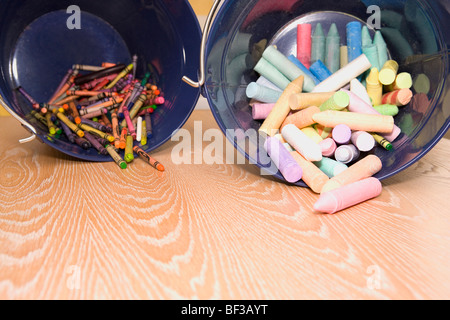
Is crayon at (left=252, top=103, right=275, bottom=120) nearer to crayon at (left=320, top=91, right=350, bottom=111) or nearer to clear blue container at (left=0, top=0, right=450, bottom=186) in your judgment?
clear blue container at (left=0, top=0, right=450, bottom=186)

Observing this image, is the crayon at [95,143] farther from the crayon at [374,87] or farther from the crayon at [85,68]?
the crayon at [374,87]

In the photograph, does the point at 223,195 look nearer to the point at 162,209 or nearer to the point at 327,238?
the point at 162,209

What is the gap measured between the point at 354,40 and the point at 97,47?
868 mm

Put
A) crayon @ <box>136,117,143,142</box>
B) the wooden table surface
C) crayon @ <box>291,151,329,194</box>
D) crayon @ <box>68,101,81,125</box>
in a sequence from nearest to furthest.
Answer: the wooden table surface < crayon @ <box>291,151,329,194</box> < crayon @ <box>136,117,143,142</box> < crayon @ <box>68,101,81,125</box>

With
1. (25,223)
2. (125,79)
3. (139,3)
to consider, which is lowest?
(25,223)

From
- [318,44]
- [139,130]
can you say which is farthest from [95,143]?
[318,44]

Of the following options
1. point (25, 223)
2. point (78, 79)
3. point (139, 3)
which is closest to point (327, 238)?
point (25, 223)

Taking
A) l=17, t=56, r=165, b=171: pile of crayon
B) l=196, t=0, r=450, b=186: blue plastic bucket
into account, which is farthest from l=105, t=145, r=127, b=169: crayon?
l=196, t=0, r=450, b=186: blue plastic bucket

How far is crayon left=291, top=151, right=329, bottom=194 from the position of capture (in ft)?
3.10

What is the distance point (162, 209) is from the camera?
2.88 feet

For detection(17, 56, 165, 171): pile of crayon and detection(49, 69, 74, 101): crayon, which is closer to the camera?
detection(17, 56, 165, 171): pile of crayon

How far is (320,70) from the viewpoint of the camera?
1189mm

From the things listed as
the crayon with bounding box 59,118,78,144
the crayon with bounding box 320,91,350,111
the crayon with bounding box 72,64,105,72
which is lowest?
the crayon with bounding box 59,118,78,144

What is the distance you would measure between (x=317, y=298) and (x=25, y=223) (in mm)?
577
